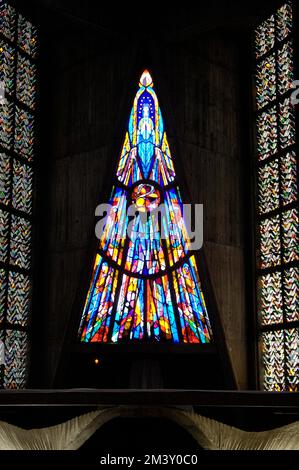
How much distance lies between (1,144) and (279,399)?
25.4 ft

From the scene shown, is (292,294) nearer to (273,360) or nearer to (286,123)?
(273,360)

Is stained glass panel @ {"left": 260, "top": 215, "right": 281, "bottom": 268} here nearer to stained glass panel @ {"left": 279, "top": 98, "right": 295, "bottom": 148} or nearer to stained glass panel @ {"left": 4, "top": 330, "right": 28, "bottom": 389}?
stained glass panel @ {"left": 279, "top": 98, "right": 295, "bottom": 148}

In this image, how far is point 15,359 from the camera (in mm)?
9492

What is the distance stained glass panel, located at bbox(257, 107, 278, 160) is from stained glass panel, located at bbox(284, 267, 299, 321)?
1.86 metres

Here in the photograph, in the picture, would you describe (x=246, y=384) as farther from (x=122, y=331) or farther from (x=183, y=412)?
(x=183, y=412)

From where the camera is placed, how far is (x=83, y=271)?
9.62 meters

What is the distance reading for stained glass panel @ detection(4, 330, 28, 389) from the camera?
9.36 metres

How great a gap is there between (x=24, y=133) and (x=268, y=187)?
3.64m

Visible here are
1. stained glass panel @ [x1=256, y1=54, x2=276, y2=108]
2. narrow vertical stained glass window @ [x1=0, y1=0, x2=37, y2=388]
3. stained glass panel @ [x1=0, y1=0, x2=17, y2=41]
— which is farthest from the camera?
stained glass panel @ [x1=256, y1=54, x2=276, y2=108]

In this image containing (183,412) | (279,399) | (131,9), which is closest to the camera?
(279,399)

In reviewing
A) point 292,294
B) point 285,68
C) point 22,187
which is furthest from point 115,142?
point 292,294

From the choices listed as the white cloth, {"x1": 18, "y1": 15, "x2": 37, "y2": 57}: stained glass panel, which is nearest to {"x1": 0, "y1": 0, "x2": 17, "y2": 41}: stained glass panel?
{"x1": 18, "y1": 15, "x2": 37, "y2": 57}: stained glass panel

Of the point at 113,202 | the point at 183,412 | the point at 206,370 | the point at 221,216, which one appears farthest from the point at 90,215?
the point at 183,412

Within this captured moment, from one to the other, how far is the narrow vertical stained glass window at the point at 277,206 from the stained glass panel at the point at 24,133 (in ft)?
11.1
